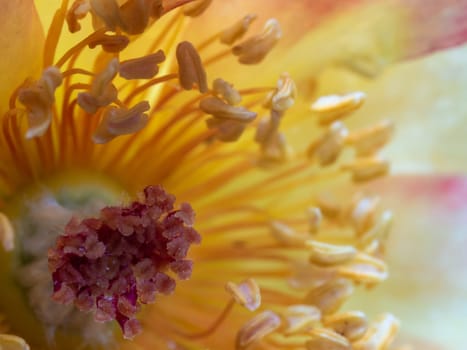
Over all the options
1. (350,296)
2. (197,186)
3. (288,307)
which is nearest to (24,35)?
(197,186)

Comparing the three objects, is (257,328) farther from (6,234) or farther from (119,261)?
(6,234)

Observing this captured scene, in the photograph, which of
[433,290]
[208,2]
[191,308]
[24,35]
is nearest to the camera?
[24,35]

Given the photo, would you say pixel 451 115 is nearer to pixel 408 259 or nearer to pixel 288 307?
pixel 408 259

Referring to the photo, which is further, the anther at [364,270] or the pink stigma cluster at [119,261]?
the anther at [364,270]

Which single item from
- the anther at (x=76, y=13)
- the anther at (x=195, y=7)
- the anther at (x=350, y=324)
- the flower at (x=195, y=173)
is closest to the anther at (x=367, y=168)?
the flower at (x=195, y=173)

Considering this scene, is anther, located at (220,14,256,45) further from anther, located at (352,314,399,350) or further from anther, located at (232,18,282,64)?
anther, located at (352,314,399,350)

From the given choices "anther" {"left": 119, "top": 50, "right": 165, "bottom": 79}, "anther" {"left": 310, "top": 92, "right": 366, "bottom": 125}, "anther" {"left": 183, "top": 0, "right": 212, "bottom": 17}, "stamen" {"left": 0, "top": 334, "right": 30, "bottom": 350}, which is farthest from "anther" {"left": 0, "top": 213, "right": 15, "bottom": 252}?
"anther" {"left": 310, "top": 92, "right": 366, "bottom": 125}

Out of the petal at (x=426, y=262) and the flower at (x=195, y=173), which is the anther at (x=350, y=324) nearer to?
the flower at (x=195, y=173)
